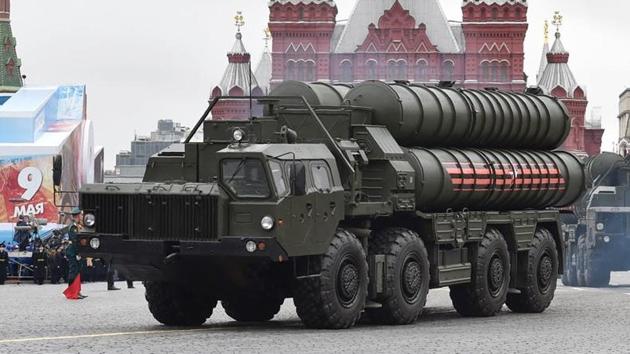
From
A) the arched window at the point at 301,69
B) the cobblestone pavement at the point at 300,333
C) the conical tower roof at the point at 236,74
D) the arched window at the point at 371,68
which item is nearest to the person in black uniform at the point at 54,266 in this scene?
the cobblestone pavement at the point at 300,333

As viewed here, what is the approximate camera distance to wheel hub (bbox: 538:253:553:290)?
78.2 ft

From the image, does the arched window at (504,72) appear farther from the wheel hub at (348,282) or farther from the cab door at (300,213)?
the cab door at (300,213)

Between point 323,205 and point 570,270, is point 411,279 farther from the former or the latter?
point 570,270

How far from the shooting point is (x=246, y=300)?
20031 mm

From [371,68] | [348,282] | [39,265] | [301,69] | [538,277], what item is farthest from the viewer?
[301,69]

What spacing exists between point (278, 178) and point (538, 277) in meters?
7.35

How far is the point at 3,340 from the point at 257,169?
347 centimetres

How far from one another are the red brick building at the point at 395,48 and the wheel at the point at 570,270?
76902mm

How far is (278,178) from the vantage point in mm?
17688

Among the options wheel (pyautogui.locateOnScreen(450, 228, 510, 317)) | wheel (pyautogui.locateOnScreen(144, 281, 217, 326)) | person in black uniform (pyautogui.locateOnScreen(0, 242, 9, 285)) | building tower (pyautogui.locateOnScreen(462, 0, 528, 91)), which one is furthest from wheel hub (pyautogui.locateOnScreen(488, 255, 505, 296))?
building tower (pyautogui.locateOnScreen(462, 0, 528, 91))

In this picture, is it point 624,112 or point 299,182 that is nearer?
point 299,182

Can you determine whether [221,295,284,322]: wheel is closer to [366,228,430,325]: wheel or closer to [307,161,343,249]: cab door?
[366,228,430,325]: wheel

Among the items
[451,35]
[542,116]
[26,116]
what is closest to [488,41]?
[451,35]

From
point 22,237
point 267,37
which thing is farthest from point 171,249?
point 267,37
